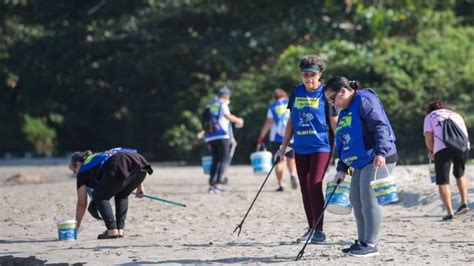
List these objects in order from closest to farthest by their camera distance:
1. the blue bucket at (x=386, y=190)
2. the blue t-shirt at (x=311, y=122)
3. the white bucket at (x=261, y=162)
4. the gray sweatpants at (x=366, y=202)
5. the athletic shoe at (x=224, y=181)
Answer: the blue bucket at (x=386, y=190) → the gray sweatpants at (x=366, y=202) → the blue t-shirt at (x=311, y=122) → the white bucket at (x=261, y=162) → the athletic shoe at (x=224, y=181)

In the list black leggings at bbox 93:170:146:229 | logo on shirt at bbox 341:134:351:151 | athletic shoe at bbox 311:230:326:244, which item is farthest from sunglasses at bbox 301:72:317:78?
black leggings at bbox 93:170:146:229

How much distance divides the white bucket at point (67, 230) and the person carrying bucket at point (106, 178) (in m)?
0.14

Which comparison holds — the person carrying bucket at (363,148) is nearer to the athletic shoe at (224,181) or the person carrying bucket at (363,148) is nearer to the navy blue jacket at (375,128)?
the navy blue jacket at (375,128)

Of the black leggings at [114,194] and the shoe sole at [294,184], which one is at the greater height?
the black leggings at [114,194]

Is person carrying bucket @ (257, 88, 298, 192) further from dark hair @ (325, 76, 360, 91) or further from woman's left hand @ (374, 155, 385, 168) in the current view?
woman's left hand @ (374, 155, 385, 168)

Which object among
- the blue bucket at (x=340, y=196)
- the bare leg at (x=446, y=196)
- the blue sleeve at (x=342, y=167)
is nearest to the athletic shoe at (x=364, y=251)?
the blue bucket at (x=340, y=196)

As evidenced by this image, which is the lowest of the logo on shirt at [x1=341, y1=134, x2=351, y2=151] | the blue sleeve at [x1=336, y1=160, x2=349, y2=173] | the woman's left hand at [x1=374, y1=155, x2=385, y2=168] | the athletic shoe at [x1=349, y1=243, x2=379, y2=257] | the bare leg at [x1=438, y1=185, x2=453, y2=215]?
the athletic shoe at [x1=349, y1=243, x2=379, y2=257]

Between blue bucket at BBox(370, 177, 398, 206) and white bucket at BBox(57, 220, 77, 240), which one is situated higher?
blue bucket at BBox(370, 177, 398, 206)

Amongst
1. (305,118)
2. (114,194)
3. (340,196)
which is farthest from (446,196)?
(114,194)

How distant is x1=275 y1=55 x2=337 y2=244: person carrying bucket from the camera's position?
35.9 feet

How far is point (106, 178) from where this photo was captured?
1179cm

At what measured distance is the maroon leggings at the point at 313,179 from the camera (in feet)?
35.8

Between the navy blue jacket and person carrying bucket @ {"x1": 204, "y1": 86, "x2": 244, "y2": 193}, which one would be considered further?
person carrying bucket @ {"x1": 204, "y1": 86, "x2": 244, "y2": 193}

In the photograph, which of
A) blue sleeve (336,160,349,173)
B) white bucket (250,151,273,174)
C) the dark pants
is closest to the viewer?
blue sleeve (336,160,349,173)
